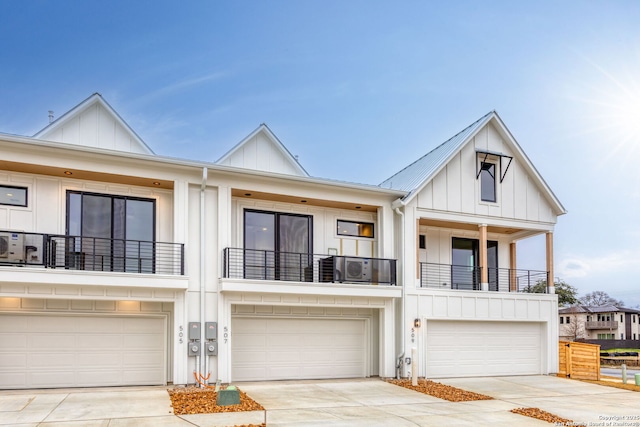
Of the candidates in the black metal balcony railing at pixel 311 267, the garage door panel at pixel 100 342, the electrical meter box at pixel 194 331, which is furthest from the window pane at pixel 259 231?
the garage door panel at pixel 100 342

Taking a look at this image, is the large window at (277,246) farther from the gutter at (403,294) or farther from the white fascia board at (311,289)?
the gutter at (403,294)

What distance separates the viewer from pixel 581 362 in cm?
1836

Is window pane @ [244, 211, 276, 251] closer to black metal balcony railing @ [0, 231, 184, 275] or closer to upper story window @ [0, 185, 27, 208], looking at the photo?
black metal balcony railing @ [0, 231, 184, 275]

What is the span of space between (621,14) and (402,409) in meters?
14.0

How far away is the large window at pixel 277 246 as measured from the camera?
15.8m

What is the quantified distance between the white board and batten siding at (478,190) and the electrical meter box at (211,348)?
7509 millimetres

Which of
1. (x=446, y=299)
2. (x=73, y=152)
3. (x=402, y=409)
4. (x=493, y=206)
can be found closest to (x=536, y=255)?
(x=493, y=206)

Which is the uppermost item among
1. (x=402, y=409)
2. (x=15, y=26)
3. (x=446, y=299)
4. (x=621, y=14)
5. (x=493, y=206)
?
(x=15, y=26)

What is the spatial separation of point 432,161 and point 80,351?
12.0 m

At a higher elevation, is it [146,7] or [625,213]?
[146,7]

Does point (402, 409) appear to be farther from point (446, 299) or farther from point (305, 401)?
point (446, 299)

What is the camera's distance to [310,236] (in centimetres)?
1673

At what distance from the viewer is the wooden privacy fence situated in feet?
59.5

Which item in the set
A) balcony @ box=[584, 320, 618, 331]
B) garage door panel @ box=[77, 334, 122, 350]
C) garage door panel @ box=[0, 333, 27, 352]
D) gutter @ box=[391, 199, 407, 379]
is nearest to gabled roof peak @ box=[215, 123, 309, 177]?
gutter @ box=[391, 199, 407, 379]
